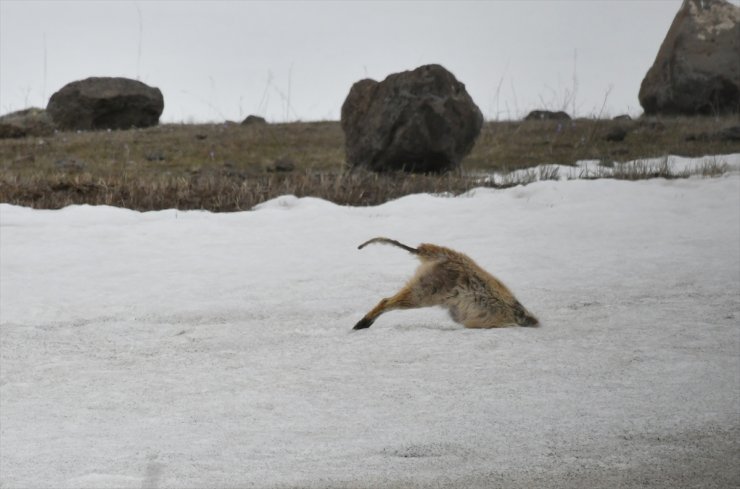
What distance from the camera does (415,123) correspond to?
13.2 meters

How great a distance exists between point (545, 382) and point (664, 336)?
126 centimetres

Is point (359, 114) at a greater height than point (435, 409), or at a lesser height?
greater

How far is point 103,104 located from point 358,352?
18875mm

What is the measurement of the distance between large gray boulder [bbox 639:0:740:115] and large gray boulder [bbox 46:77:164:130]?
12807 mm

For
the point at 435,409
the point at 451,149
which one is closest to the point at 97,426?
the point at 435,409

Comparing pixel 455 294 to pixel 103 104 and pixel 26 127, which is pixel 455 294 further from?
pixel 103 104

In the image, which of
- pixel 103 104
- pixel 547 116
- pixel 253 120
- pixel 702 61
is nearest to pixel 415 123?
pixel 253 120

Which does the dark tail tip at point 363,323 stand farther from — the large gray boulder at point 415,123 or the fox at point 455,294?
the large gray boulder at point 415,123

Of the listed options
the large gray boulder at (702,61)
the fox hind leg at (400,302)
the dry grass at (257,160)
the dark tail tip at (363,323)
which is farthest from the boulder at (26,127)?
the fox hind leg at (400,302)

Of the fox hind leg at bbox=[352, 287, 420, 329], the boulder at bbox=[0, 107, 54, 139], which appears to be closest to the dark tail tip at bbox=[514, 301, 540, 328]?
the fox hind leg at bbox=[352, 287, 420, 329]

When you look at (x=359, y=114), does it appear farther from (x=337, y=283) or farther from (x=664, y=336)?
(x=664, y=336)

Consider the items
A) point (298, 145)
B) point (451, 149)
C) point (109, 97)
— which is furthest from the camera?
point (109, 97)

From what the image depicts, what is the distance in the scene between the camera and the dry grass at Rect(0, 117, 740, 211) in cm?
1030

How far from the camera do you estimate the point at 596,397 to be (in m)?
4.51
